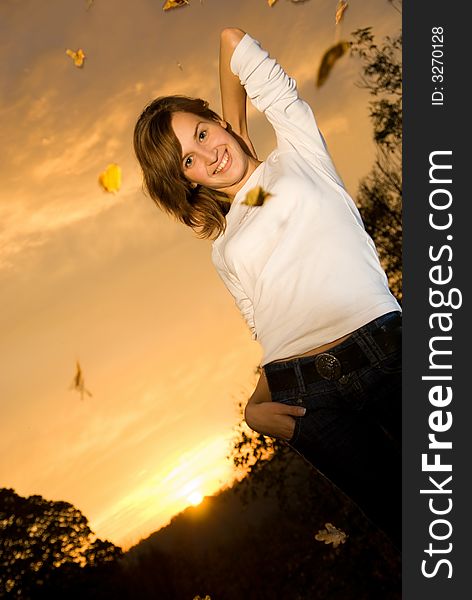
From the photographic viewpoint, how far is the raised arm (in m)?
2.84

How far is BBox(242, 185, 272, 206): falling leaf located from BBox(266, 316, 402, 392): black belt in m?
0.69

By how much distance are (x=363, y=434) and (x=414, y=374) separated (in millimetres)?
286

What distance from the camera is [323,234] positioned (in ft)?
8.20

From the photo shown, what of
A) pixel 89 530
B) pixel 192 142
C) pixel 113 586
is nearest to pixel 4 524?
pixel 89 530

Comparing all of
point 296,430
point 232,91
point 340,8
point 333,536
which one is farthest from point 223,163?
point 333,536

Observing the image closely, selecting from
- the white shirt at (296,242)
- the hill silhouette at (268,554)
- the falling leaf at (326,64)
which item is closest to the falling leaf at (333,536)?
the hill silhouette at (268,554)

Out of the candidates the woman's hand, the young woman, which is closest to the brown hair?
the young woman

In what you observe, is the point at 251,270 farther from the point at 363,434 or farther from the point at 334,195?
the point at 363,434

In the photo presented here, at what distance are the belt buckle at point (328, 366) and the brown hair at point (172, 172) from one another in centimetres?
97

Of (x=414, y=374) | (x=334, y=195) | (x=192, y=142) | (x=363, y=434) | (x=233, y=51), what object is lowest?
(x=363, y=434)

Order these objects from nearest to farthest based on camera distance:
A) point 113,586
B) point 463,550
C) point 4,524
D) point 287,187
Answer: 1. point 463,550
2. point 287,187
3. point 4,524
4. point 113,586

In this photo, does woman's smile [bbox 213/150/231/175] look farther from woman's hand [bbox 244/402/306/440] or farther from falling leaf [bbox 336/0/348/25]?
falling leaf [bbox 336/0/348/25]

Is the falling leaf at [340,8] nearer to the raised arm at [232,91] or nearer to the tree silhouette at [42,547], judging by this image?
the raised arm at [232,91]

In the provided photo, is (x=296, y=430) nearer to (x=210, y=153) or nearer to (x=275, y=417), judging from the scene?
(x=275, y=417)
